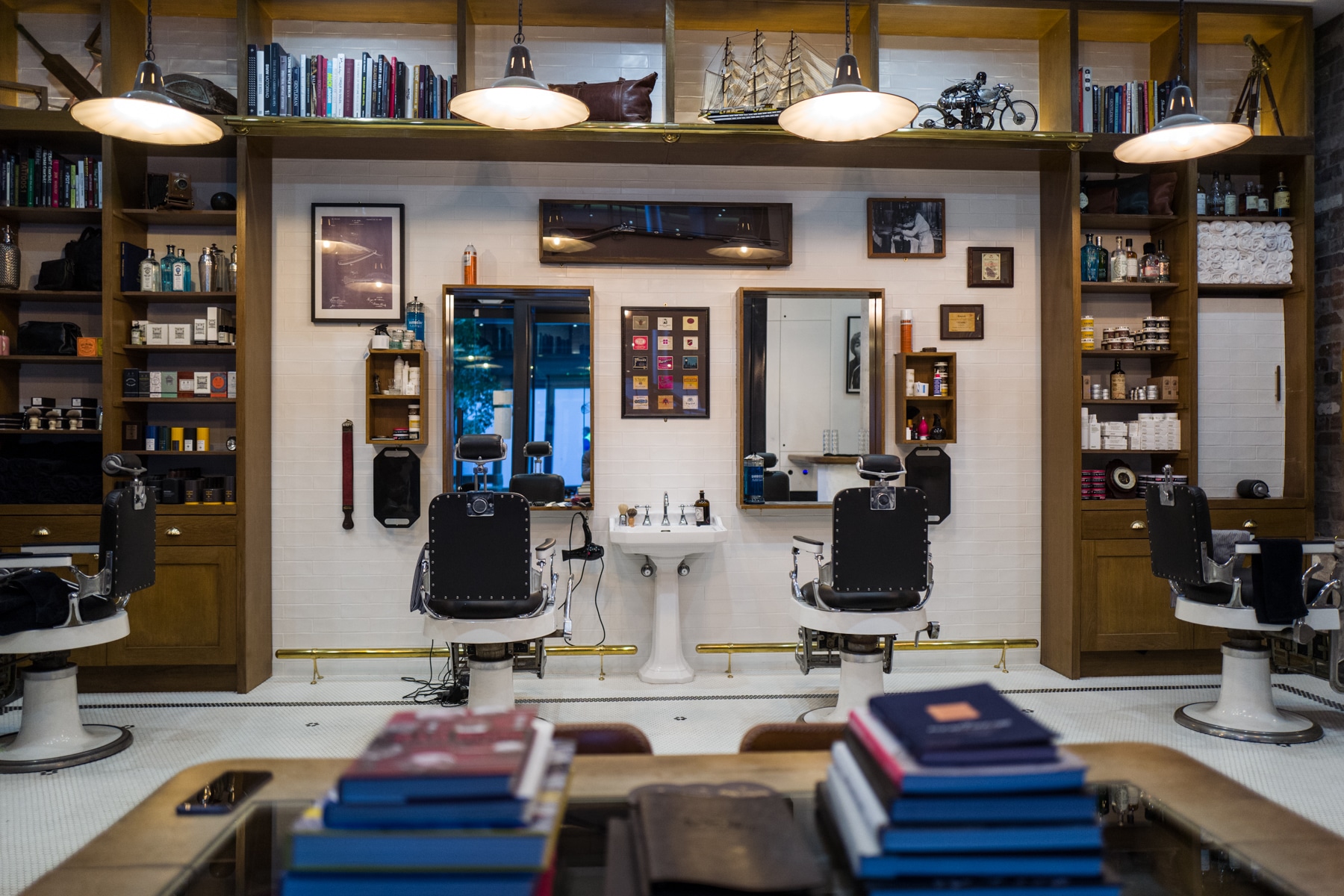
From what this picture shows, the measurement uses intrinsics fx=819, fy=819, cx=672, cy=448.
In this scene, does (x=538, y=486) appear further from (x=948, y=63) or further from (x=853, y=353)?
(x=948, y=63)

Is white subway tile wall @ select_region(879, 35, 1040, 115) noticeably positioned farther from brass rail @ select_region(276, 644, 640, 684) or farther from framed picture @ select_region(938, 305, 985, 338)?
brass rail @ select_region(276, 644, 640, 684)

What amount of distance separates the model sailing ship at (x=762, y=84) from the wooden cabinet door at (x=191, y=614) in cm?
357

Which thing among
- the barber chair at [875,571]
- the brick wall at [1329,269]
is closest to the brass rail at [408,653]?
the barber chair at [875,571]

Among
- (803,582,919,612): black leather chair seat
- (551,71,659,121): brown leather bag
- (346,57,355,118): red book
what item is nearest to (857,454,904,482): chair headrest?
(803,582,919,612): black leather chair seat

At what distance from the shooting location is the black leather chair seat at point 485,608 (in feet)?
11.3

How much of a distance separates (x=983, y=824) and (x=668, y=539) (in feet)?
12.0

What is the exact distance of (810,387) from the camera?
15.8ft

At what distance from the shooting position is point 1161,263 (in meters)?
4.79

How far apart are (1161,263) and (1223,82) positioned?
1.36 metres

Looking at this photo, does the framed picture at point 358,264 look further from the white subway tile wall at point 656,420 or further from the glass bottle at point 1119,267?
the glass bottle at point 1119,267

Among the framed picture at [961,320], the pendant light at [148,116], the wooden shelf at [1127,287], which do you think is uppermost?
the pendant light at [148,116]

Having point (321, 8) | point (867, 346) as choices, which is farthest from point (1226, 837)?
point (321, 8)

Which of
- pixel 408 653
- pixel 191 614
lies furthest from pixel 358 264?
pixel 408 653

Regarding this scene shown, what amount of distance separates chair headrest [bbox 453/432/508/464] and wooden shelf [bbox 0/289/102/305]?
2.46 m
